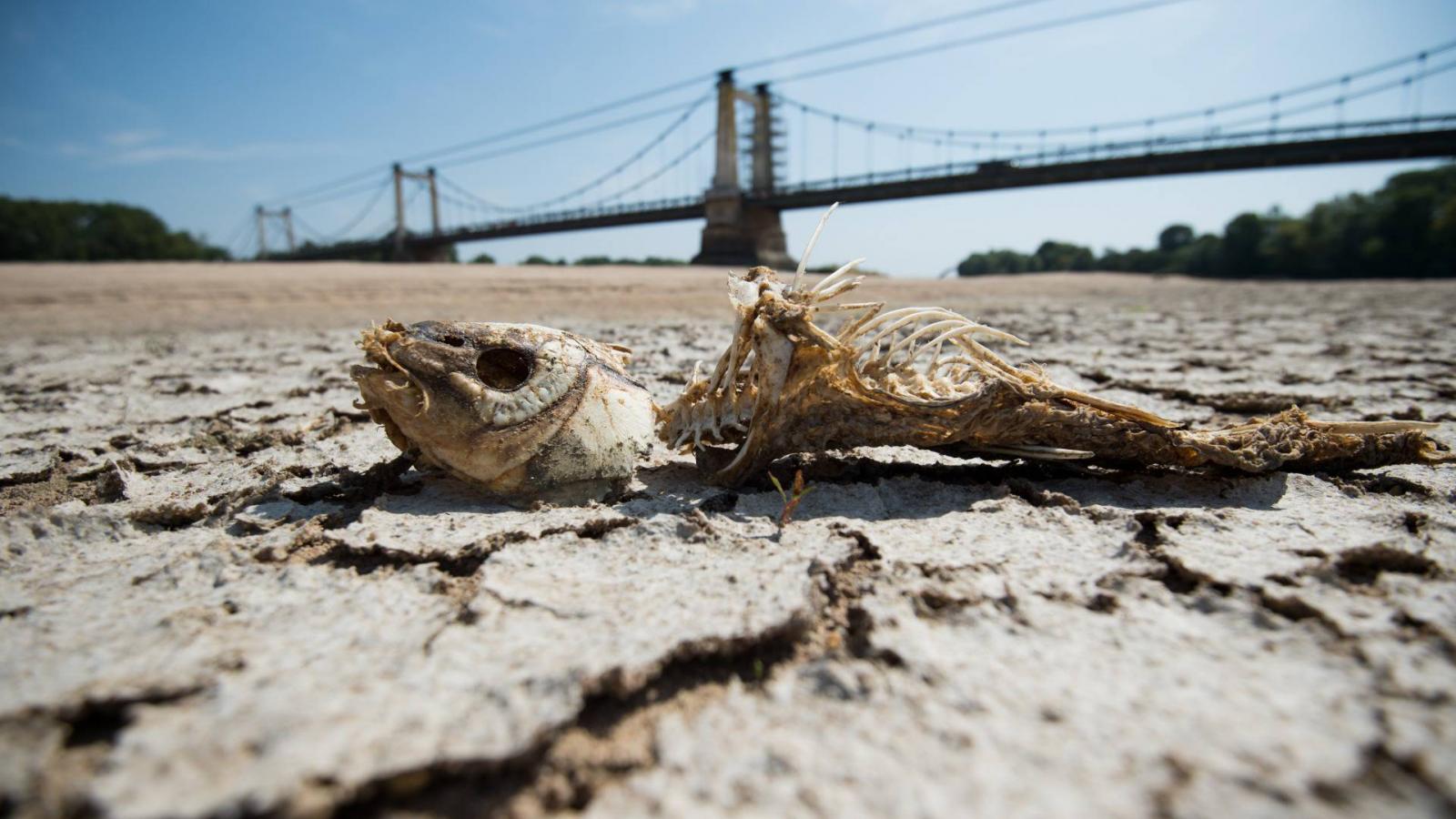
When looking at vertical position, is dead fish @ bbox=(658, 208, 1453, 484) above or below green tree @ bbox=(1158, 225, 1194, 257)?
below

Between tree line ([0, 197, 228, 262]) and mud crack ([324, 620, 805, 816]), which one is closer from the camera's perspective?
mud crack ([324, 620, 805, 816])

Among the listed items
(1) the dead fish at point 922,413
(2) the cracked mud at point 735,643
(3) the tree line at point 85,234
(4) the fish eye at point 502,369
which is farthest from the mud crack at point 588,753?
(3) the tree line at point 85,234

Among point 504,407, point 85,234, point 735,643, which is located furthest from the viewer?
point 85,234

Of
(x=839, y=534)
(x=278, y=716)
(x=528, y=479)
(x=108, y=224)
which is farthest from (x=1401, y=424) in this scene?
(x=108, y=224)

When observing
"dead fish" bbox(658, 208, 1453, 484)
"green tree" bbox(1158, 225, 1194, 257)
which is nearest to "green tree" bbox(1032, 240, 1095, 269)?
"green tree" bbox(1158, 225, 1194, 257)

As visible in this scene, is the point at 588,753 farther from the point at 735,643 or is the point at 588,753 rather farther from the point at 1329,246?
the point at 1329,246

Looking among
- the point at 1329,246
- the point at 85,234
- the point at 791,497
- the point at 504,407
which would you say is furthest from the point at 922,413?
the point at 85,234

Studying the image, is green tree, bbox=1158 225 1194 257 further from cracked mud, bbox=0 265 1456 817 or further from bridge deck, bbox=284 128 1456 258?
cracked mud, bbox=0 265 1456 817
